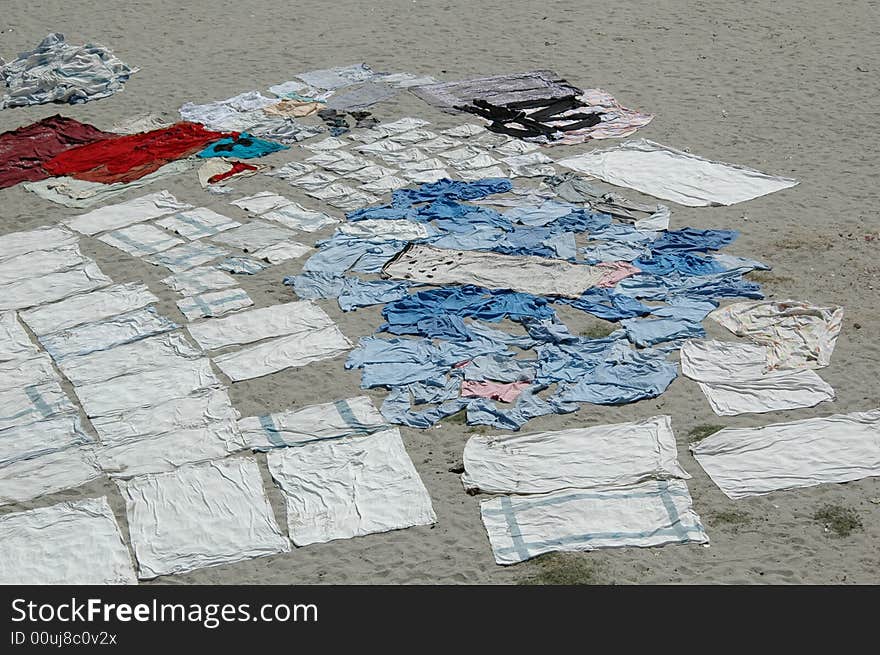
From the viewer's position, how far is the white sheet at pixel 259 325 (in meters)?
7.45

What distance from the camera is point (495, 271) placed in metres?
8.21

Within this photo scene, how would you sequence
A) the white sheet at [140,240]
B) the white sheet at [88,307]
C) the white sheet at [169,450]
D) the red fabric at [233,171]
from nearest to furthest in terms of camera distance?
the white sheet at [169,450] < the white sheet at [88,307] < the white sheet at [140,240] < the red fabric at [233,171]

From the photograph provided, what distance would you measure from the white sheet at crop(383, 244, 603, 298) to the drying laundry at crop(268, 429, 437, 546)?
200 centimetres

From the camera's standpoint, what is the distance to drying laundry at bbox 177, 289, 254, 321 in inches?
306

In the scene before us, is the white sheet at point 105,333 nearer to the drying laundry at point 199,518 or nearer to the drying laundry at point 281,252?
the drying laundry at point 281,252

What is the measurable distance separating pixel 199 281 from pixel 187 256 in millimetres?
482

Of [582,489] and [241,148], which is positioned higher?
[241,148]

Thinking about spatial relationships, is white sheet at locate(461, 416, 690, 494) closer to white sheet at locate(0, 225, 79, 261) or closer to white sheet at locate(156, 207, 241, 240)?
white sheet at locate(156, 207, 241, 240)

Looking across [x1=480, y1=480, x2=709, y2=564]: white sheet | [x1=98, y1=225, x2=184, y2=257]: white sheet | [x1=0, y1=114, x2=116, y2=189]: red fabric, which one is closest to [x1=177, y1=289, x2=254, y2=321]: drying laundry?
[x1=98, y1=225, x2=184, y2=257]: white sheet

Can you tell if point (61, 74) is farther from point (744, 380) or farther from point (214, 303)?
point (744, 380)

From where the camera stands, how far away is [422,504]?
19.4ft

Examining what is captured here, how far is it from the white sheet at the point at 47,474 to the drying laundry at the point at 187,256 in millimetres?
2380

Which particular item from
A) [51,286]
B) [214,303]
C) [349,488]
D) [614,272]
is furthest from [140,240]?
[614,272]

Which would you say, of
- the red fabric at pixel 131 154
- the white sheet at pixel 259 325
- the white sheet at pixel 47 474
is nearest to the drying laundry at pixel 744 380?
the white sheet at pixel 259 325
